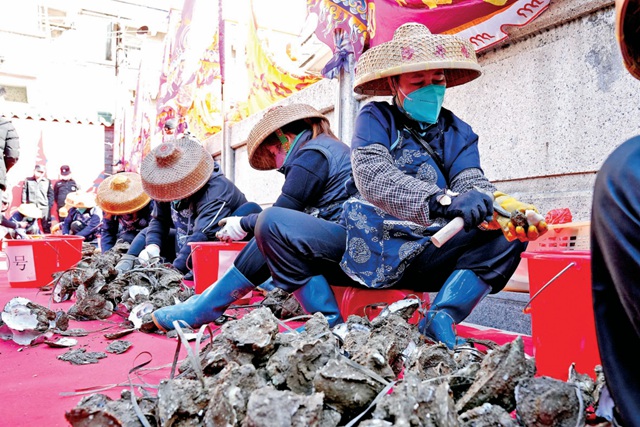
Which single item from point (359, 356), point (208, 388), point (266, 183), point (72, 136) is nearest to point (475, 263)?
point (359, 356)

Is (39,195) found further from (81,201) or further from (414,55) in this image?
(414,55)

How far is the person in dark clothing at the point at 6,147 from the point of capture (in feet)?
18.0

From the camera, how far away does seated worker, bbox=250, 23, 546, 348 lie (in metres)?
1.74

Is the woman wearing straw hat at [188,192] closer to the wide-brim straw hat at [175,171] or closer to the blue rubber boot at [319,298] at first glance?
the wide-brim straw hat at [175,171]

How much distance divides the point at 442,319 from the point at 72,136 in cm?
1726

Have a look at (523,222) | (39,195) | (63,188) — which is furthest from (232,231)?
(39,195)

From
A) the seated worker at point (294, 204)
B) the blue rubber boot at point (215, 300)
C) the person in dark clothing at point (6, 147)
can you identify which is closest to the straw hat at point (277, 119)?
the seated worker at point (294, 204)

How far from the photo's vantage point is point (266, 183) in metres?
6.20

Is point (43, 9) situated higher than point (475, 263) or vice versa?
point (43, 9)

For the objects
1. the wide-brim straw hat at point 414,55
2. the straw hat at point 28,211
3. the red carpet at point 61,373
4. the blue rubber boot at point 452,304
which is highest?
the wide-brim straw hat at point 414,55

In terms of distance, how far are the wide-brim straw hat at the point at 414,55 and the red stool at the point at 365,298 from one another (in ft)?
2.93

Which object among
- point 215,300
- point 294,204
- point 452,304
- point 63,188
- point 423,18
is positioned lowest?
point 63,188

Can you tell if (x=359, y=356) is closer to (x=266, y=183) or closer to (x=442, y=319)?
(x=442, y=319)

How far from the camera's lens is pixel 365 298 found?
218cm
